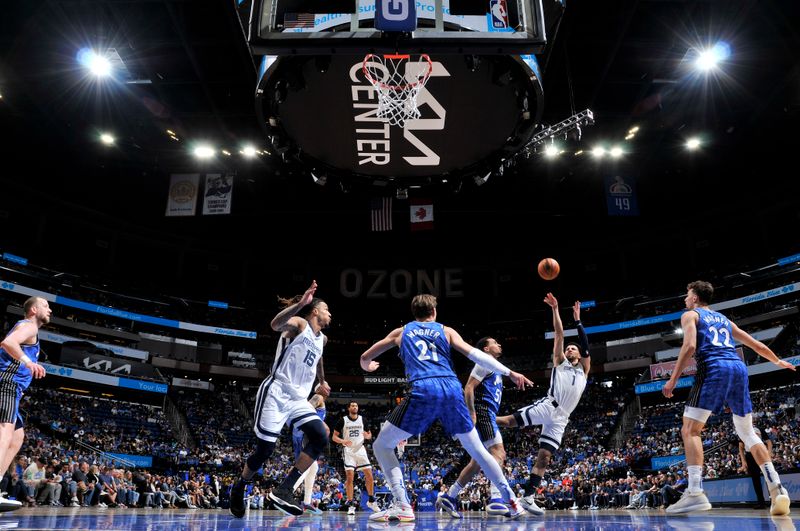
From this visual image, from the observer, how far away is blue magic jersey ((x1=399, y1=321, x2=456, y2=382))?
5031 millimetres

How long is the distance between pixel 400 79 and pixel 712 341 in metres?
7.91

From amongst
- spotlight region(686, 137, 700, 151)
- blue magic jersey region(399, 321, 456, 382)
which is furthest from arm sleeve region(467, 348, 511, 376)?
Answer: spotlight region(686, 137, 700, 151)

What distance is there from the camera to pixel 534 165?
25.6 metres

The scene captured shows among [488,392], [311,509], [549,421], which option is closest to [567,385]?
[549,421]

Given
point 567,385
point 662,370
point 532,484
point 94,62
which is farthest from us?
point 662,370

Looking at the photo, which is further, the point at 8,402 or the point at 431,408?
the point at 8,402

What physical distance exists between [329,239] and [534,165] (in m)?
16.7

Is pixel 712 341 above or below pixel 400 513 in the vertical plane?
above

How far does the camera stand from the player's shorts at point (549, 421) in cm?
761

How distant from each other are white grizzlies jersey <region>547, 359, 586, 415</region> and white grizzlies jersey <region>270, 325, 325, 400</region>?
3.60m

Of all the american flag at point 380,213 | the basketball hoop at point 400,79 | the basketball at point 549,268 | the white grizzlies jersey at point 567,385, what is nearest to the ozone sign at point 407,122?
the basketball hoop at point 400,79

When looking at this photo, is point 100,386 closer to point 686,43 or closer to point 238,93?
point 238,93

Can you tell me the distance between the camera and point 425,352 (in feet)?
16.8

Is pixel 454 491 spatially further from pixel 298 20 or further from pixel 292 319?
pixel 298 20
